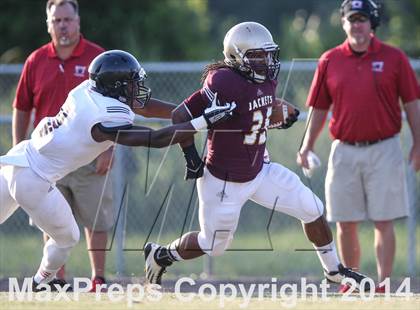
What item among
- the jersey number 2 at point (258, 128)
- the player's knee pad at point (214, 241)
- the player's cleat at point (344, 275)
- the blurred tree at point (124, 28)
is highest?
the blurred tree at point (124, 28)

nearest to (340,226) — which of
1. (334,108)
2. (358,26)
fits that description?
(334,108)

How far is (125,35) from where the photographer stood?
16312mm

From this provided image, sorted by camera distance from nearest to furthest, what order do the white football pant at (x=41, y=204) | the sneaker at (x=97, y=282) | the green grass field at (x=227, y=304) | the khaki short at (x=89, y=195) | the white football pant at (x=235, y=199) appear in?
the green grass field at (x=227, y=304), the white football pant at (x=41, y=204), the white football pant at (x=235, y=199), the sneaker at (x=97, y=282), the khaki short at (x=89, y=195)

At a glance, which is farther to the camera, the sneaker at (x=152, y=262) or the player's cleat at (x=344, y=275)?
the sneaker at (x=152, y=262)

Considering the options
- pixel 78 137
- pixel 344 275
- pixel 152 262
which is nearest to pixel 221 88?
pixel 78 137

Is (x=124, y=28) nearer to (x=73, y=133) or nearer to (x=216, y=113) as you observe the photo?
(x=73, y=133)

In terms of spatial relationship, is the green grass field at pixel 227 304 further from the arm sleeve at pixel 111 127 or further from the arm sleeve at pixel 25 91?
the arm sleeve at pixel 25 91

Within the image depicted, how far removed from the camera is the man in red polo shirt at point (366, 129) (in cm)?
862

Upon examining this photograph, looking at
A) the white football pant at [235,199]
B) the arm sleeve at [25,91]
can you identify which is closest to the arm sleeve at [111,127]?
the white football pant at [235,199]

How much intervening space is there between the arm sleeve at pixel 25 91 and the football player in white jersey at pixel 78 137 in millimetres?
1493

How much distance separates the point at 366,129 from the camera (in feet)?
28.3

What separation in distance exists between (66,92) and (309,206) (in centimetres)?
237

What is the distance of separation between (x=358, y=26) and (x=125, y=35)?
8.08 meters

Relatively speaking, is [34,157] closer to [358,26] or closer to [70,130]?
[70,130]
